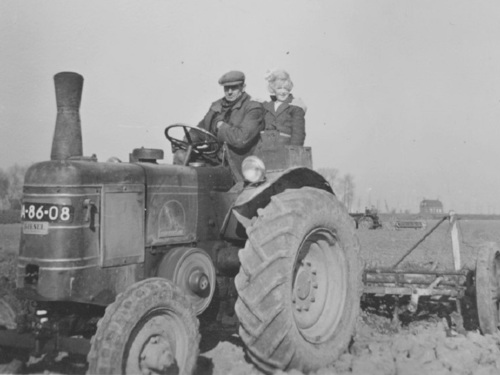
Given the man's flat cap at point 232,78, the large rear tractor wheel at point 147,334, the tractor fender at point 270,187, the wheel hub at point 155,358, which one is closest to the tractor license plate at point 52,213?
the large rear tractor wheel at point 147,334

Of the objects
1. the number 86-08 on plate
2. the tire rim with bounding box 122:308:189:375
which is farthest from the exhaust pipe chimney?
the tire rim with bounding box 122:308:189:375

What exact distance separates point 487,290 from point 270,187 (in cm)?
252

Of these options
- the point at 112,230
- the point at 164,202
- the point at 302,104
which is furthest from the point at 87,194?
the point at 302,104

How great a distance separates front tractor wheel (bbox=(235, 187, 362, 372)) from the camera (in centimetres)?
350

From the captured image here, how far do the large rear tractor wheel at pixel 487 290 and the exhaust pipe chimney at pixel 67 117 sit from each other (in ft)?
13.0

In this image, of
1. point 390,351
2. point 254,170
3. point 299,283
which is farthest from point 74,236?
point 390,351

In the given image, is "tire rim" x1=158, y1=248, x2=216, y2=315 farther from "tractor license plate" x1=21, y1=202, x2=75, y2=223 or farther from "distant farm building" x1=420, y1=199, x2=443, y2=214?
"distant farm building" x1=420, y1=199, x2=443, y2=214

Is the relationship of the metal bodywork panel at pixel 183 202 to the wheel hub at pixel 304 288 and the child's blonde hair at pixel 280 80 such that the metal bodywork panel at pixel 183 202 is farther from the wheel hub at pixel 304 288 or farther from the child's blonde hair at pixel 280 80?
the child's blonde hair at pixel 280 80

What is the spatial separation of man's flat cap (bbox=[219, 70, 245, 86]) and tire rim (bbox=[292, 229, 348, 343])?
185 cm

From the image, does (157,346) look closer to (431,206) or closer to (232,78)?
(232,78)

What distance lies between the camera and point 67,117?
13.4 feet

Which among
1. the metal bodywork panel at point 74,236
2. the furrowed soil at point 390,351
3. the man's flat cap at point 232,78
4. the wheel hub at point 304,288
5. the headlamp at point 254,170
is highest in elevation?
the man's flat cap at point 232,78

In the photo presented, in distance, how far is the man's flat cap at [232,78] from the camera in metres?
5.27

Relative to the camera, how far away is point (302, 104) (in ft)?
18.7
